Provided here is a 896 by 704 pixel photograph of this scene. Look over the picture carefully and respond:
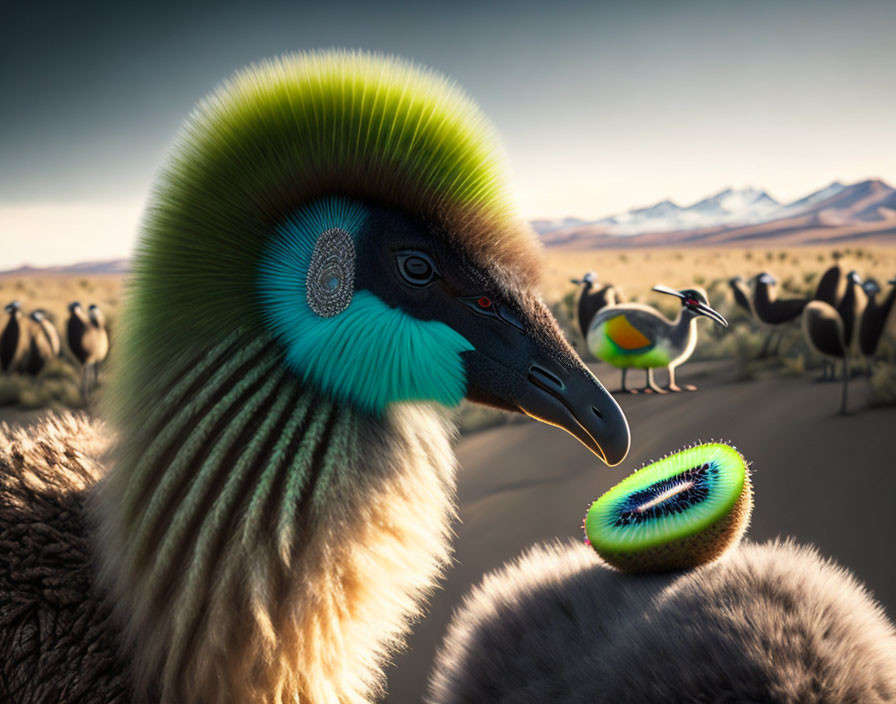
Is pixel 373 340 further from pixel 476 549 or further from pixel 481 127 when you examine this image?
pixel 476 549

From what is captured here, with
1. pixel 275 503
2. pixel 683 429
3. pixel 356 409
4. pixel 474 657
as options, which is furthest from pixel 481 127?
pixel 683 429

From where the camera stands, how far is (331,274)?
102 centimetres

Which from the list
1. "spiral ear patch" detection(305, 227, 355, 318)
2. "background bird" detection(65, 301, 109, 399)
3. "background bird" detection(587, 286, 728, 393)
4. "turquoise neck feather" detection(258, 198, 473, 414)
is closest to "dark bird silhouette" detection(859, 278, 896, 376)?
"background bird" detection(587, 286, 728, 393)

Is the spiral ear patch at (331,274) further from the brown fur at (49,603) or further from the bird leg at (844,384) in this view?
the bird leg at (844,384)

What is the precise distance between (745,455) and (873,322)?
113 centimetres

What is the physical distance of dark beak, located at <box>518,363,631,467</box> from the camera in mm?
1003

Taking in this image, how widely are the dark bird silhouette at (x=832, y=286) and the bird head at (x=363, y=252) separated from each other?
131 inches

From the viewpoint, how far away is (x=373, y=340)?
1.01m

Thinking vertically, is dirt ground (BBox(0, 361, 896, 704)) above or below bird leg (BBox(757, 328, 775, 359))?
below

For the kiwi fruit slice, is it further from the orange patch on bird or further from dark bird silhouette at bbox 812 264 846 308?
dark bird silhouette at bbox 812 264 846 308

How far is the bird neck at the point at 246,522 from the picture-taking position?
0.99 m

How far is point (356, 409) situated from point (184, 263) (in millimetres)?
344

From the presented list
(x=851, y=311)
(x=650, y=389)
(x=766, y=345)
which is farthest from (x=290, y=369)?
(x=766, y=345)

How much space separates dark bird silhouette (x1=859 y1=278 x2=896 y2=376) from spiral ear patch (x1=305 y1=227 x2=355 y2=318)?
3.12 metres
